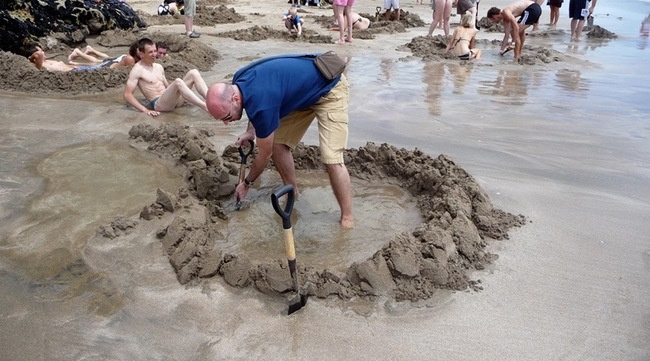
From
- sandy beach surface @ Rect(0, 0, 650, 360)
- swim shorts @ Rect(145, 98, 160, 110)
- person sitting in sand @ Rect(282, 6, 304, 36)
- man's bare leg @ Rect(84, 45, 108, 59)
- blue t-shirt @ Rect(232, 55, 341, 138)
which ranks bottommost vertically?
sandy beach surface @ Rect(0, 0, 650, 360)

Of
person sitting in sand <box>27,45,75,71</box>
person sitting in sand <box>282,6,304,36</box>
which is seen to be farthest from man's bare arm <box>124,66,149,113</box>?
person sitting in sand <box>282,6,304,36</box>

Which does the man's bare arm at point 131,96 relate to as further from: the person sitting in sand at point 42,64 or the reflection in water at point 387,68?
the reflection in water at point 387,68

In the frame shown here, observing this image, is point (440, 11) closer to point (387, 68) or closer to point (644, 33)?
point (387, 68)

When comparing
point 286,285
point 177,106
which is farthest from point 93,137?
point 286,285

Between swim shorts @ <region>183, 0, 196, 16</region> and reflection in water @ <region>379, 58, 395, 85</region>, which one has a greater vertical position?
swim shorts @ <region>183, 0, 196, 16</region>

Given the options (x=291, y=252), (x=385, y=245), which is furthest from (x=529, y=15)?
(x=291, y=252)

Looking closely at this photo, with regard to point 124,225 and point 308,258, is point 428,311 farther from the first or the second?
point 124,225

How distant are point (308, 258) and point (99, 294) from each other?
3.83 ft

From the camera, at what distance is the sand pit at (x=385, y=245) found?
2.85m

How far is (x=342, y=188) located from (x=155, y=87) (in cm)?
342

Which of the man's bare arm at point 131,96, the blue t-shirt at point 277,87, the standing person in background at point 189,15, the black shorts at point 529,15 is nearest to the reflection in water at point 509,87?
the black shorts at point 529,15

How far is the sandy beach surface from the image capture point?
252 cm

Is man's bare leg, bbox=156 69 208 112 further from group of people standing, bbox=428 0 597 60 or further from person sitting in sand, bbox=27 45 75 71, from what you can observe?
group of people standing, bbox=428 0 597 60

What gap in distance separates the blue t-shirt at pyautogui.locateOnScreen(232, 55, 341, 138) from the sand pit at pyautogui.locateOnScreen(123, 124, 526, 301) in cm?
78
